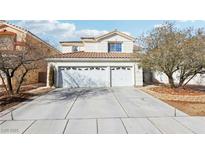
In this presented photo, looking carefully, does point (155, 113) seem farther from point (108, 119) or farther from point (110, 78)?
point (110, 78)

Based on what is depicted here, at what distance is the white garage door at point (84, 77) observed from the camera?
1983 cm

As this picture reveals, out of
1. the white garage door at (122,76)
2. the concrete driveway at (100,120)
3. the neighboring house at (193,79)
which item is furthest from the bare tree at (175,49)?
the concrete driveway at (100,120)

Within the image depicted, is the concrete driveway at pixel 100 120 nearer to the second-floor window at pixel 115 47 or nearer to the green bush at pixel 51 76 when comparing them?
the green bush at pixel 51 76

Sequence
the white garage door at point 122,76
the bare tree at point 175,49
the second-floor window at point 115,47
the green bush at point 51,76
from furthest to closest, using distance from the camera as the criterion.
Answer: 1. the second-floor window at point 115,47
2. the white garage door at point 122,76
3. the green bush at point 51,76
4. the bare tree at point 175,49

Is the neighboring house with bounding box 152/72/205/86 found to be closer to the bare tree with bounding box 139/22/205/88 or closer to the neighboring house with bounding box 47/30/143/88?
the neighboring house with bounding box 47/30/143/88

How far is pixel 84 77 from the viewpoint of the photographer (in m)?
20.0

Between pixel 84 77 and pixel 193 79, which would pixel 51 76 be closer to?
pixel 84 77

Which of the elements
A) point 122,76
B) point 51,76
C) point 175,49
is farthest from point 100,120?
point 122,76

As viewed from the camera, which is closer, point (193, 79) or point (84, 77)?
point (84, 77)

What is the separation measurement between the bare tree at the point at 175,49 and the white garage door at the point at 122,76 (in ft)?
13.5

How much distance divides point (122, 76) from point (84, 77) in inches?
143

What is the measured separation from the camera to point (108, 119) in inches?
326

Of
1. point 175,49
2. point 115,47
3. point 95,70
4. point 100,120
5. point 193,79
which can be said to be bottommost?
point 100,120
